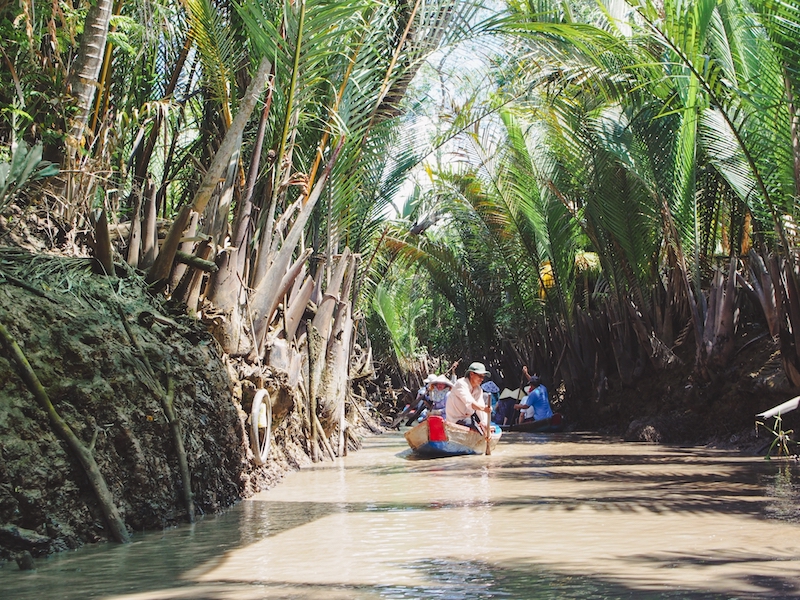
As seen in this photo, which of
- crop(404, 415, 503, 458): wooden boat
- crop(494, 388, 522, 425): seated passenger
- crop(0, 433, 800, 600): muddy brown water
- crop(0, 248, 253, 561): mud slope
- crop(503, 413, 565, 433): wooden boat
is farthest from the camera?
crop(494, 388, 522, 425): seated passenger

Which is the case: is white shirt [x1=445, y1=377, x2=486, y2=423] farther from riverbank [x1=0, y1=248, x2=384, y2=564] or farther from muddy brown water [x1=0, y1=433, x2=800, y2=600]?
riverbank [x1=0, y1=248, x2=384, y2=564]

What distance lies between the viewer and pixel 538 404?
60.0ft

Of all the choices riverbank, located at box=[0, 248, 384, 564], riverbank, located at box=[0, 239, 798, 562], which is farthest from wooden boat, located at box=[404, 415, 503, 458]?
riverbank, located at box=[0, 248, 384, 564]

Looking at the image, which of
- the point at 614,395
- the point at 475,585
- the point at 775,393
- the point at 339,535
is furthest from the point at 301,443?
the point at 614,395

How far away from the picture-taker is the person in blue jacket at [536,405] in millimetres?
18188

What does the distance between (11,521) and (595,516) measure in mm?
3684

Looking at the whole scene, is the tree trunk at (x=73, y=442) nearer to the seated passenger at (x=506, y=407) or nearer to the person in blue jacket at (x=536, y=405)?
the person in blue jacket at (x=536, y=405)

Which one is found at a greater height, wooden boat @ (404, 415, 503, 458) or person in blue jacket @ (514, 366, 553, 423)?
person in blue jacket @ (514, 366, 553, 423)

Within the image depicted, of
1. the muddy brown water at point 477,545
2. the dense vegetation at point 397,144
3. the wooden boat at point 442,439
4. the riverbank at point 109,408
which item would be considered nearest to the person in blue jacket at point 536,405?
the dense vegetation at point 397,144

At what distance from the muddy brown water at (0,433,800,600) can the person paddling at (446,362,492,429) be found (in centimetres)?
321

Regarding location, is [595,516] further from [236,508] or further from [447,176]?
[447,176]

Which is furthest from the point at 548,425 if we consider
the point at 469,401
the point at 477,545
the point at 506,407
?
the point at 477,545

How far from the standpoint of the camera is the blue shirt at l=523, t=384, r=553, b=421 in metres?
18.2

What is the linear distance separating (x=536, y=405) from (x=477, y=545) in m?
13.1
